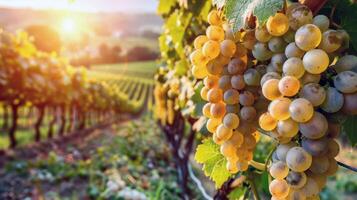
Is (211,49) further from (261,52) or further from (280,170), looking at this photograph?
(280,170)

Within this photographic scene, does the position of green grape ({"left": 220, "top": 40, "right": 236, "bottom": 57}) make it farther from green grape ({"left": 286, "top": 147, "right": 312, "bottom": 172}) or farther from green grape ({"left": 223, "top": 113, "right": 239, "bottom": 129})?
green grape ({"left": 286, "top": 147, "right": 312, "bottom": 172})

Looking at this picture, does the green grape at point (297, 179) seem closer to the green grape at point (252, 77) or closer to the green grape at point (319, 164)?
the green grape at point (319, 164)

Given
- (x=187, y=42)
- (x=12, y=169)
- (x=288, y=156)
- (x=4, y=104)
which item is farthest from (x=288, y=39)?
(x=4, y=104)

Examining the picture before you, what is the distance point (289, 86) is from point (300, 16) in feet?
0.40

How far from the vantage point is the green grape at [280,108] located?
0.66m

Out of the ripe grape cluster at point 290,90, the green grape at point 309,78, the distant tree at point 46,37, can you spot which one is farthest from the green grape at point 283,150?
the distant tree at point 46,37

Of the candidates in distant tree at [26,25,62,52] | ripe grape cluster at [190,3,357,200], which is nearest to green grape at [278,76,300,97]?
ripe grape cluster at [190,3,357,200]

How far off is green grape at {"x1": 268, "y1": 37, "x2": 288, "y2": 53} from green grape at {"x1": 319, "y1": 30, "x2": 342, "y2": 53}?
70 mm

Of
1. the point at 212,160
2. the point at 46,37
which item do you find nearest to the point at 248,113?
the point at 212,160

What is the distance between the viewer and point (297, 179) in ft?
2.26

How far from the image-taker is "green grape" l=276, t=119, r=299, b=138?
665mm

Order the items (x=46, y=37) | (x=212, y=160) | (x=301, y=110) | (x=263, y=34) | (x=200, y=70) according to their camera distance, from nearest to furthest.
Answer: (x=301, y=110) < (x=263, y=34) < (x=200, y=70) < (x=212, y=160) < (x=46, y=37)

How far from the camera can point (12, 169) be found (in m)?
5.85

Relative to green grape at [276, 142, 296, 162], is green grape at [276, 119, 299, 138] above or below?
above
